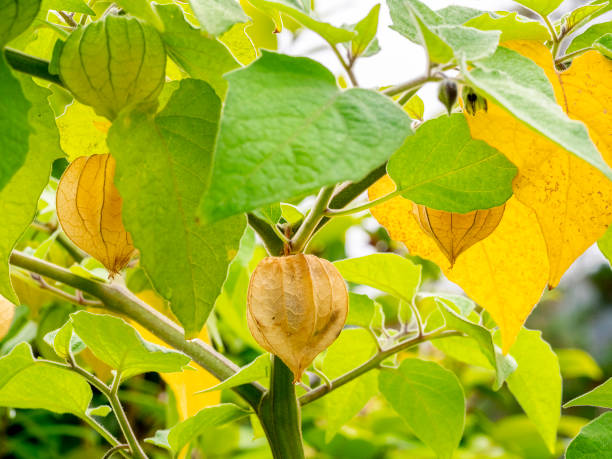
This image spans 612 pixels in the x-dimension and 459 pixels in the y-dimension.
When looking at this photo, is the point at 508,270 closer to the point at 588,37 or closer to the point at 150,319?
the point at 588,37

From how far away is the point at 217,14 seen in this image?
11.2 inches

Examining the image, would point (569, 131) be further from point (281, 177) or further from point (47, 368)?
point (47, 368)

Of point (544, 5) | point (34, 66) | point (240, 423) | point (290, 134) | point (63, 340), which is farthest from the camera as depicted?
point (240, 423)

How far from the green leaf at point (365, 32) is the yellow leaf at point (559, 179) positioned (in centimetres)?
7

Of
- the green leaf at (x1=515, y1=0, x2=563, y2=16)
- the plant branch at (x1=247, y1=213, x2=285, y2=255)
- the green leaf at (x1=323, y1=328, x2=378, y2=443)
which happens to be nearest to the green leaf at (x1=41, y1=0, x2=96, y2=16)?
the plant branch at (x1=247, y1=213, x2=285, y2=255)

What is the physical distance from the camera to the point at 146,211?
332 mm

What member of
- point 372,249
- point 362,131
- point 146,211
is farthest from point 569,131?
point 372,249

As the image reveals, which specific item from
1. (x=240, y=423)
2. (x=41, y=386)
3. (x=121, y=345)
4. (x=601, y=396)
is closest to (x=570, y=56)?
(x=601, y=396)

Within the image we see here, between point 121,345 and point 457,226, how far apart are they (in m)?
0.25

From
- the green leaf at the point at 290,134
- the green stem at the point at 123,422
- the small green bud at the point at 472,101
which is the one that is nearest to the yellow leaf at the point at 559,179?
the small green bud at the point at 472,101

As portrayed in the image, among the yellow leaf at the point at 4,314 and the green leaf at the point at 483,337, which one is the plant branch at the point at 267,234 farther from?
the yellow leaf at the point at 4,314

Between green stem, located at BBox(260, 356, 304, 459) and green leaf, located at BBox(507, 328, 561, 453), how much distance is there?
Answer: 0.25 meters

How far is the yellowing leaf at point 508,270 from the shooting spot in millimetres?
436

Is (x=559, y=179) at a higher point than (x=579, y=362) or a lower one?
higher
